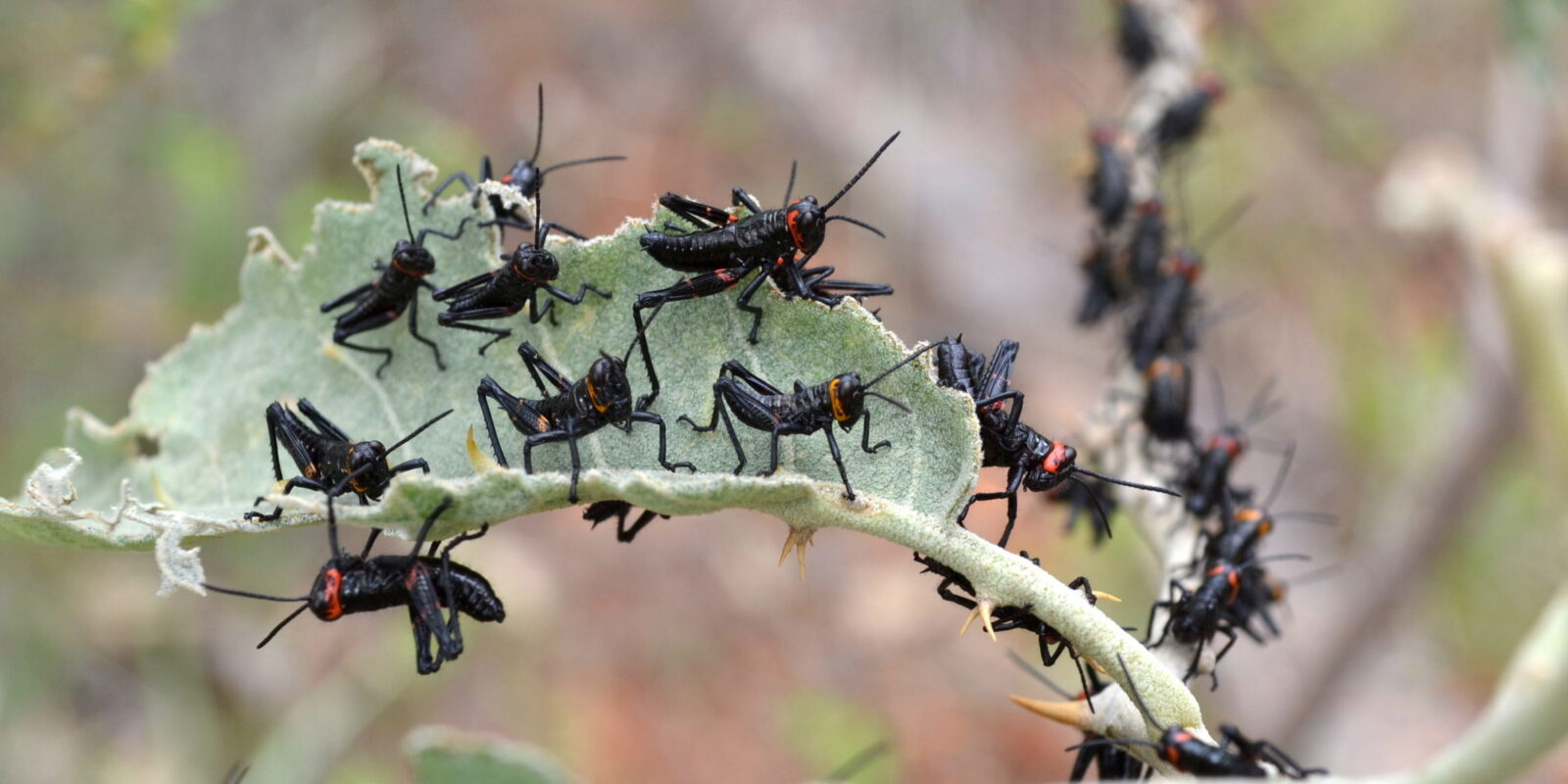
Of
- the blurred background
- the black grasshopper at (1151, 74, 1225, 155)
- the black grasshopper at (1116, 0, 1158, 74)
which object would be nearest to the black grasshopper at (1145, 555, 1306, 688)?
the blurred background

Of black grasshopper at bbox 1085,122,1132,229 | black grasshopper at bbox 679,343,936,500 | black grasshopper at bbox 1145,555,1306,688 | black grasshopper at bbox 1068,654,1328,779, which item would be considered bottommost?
black grasshopper at bbox 1068,654,1328,779

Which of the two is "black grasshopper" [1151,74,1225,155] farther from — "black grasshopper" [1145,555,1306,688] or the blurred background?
"black grasshopper" [1145,555,1306,688]

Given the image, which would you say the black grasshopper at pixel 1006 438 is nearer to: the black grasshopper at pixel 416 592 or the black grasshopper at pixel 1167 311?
the black grasshopper at pixel 416 592

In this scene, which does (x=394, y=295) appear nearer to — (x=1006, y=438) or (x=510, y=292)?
(x=510, y=292)

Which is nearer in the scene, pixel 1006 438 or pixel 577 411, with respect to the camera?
pixel 577 411

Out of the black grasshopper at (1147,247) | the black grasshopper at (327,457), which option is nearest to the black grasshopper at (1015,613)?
the black grasshopper at (327,457)

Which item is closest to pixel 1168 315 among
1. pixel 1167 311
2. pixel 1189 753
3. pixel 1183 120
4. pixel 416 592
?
pixel 1167 311
